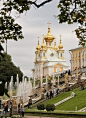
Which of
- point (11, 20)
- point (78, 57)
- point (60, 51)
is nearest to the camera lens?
point (11, 20)

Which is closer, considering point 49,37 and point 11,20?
point 11,20

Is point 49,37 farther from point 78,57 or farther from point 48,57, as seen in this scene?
point 78,57

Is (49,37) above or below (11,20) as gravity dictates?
above

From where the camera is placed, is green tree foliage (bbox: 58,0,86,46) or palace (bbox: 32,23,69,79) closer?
green tree foliage (bbox: 58,0,86,46)

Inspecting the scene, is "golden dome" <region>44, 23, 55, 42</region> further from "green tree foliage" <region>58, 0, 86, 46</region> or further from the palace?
"green tree foliage" <region>58, 0, 86, 46</region>

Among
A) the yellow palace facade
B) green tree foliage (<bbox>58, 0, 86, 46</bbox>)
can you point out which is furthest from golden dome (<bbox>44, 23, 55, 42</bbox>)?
green tree foliage (<bbox>58, 0, 86, 46</bbox>)

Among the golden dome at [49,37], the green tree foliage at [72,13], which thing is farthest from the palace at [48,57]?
the green tree foliage at [72,13]

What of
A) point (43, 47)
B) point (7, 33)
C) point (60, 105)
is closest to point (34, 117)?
point (60, 105)

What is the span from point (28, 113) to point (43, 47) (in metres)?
89.8

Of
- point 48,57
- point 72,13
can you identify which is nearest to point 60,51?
point 48,57

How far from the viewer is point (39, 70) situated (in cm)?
12231

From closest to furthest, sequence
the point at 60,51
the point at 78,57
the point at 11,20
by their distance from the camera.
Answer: the point at 11,20 → the point at 78,57 → the point at 60,51

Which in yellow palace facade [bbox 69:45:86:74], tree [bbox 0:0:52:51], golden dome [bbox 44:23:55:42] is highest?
golden dome [bbox 44:23:55:42]

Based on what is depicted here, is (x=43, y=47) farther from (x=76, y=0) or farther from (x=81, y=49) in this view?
(x=76, y=0)
